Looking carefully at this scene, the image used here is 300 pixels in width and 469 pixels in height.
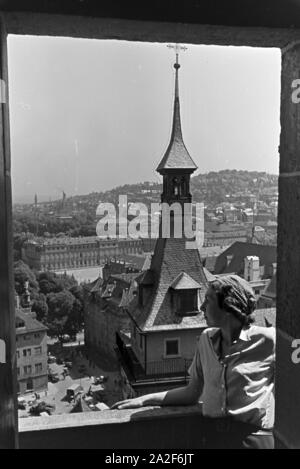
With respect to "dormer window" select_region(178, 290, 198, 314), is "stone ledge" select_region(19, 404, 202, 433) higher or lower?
higher

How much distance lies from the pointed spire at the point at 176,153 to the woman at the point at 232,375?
13.0 meters

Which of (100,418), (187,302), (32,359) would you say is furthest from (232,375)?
(32,359)

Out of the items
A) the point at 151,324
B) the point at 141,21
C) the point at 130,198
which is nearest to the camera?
the point at 141,21

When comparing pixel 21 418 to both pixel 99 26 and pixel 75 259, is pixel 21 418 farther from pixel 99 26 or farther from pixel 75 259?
pixel 75 259

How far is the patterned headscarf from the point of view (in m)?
1.19

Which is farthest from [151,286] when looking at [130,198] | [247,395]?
[247,395]

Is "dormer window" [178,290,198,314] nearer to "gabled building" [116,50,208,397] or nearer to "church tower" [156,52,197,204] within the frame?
"gabled building" [116,50,208,397]

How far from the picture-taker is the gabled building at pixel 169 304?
43.9ft

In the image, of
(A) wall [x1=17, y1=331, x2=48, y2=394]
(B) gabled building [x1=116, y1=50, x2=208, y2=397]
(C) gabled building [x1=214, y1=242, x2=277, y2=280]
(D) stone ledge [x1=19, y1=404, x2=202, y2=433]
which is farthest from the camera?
(C) gabled building [x1=214, y1=242, x2=277, y2=280]

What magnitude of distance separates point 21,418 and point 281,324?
554 mm

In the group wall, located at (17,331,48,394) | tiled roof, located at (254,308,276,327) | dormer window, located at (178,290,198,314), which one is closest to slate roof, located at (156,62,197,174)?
dormer window, located at (178,290,198,314)

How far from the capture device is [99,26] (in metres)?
0.83

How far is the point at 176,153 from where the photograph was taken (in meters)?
14.3

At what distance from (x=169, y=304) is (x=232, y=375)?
43.7 feet
